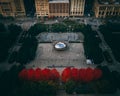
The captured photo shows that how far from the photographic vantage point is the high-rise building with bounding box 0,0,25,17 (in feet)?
382

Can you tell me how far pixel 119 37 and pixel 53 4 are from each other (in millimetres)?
49742

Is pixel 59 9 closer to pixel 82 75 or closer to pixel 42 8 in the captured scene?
pixel 42 8

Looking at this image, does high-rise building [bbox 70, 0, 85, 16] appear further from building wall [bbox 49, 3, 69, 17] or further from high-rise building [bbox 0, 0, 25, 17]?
high-rise building [bbox 0, 0, 25, 17]

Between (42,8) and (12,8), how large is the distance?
21.8 meters

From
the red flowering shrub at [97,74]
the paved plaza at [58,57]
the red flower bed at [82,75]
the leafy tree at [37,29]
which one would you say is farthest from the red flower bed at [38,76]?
the leafy tree at [37,29]

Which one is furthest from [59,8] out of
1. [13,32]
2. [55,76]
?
[55,76]

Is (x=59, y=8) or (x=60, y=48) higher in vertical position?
(x=59, y=8)

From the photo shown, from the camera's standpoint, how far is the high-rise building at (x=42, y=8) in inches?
4592

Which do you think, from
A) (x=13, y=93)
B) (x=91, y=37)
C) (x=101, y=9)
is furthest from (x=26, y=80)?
(x=101, y=9)

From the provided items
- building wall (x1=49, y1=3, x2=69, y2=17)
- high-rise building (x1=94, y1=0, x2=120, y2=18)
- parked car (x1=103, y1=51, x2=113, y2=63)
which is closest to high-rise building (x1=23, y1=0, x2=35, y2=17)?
building wall (x1=49, y1=3, x2=69, y2=17)

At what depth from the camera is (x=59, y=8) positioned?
→ 11831cm

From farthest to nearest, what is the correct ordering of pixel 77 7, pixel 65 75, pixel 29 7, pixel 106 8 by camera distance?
pixel 29 7, pixel 77 7, pixel 106 8, pixel 65 75

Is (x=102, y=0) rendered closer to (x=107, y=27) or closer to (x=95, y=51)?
Answer: (x=107, y=27)

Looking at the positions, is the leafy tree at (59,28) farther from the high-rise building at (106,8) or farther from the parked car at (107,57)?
the parked car at (107,57)
